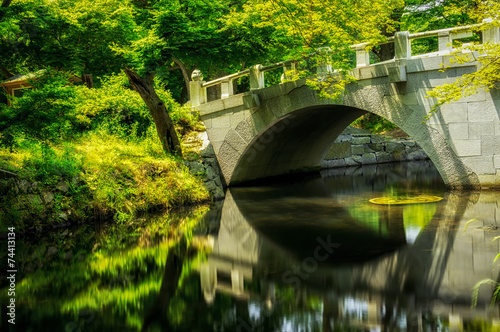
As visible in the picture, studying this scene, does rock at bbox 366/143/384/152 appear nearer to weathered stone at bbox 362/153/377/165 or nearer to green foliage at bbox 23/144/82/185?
weathered stone at bbox 362/153/377/165

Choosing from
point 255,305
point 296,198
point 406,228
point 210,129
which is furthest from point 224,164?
point 255,305

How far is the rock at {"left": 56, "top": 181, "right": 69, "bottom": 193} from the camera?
11.0 metres

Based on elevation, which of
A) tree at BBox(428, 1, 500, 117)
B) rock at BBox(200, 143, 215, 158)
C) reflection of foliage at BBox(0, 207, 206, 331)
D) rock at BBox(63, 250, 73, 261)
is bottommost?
reflection of foliage at BBox(0, 207, 206, 331)

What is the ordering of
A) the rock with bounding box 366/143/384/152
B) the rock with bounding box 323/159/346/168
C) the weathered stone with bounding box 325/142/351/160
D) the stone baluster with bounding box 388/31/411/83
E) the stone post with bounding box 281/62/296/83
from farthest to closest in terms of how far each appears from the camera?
the rock with bounding box 366/143/384/152
the weathered stone with bounding box 325/142/351/160
the rock with bounding box 323/159/346/168
the stone post with bounding box 281/62/296/83
the stone baluster with bounding box 388/31/411/83

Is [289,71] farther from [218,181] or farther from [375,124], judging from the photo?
[375,124]

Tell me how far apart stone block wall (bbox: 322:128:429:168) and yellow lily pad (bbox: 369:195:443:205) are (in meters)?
9.11

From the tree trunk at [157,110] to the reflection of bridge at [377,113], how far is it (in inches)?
89.8

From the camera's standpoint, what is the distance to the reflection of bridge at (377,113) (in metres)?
11.7

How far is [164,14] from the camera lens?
13820 mm

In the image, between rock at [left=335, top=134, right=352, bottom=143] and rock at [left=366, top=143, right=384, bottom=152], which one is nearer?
rock at [left=335, top=134, right=352, bottom=143]

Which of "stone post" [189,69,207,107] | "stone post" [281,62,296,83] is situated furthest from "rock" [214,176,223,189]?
"stone post" [281,62,296,83]

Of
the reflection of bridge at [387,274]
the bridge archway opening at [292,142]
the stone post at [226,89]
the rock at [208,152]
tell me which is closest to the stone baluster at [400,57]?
the bridge archway opening at [292,142]

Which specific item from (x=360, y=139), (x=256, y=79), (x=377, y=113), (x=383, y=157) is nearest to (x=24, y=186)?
(x=256, y=79)

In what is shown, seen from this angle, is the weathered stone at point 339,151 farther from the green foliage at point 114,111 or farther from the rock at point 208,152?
the green foliage at point 114,111
